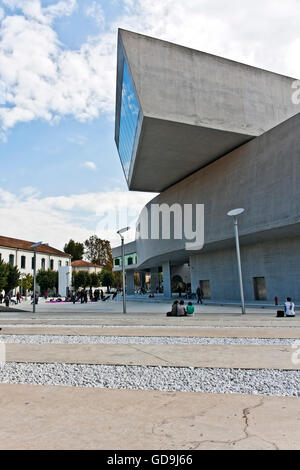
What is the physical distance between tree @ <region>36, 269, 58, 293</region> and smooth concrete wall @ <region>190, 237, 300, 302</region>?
32.4 meters

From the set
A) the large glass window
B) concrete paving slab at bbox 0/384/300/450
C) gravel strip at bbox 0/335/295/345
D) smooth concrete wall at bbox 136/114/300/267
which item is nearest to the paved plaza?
concrete paving slab at bbox 0/384/300/450

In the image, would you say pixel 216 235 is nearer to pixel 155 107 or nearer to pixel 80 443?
pixel 155 107

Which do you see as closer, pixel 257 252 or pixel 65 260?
pixel 257 252

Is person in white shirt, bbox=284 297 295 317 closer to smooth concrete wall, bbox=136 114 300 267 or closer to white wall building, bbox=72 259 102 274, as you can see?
smooth concrete wall, bbox=136 114 300 267

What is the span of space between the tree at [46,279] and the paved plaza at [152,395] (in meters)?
49.8

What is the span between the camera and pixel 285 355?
6.54 metres

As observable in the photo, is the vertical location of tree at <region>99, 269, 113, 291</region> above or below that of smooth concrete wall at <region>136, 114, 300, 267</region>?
below

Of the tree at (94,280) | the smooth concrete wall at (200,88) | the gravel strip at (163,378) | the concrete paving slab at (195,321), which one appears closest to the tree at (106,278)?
the tree at (94,280)

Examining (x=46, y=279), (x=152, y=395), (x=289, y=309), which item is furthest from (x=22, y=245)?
(x=152, y=395)

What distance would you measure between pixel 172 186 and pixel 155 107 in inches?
558

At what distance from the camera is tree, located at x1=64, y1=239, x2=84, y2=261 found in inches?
3659

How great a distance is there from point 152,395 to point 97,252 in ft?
290

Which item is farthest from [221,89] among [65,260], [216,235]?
[65,260]

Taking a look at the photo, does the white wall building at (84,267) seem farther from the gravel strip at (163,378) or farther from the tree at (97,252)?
the gravel strip at (163,378)
